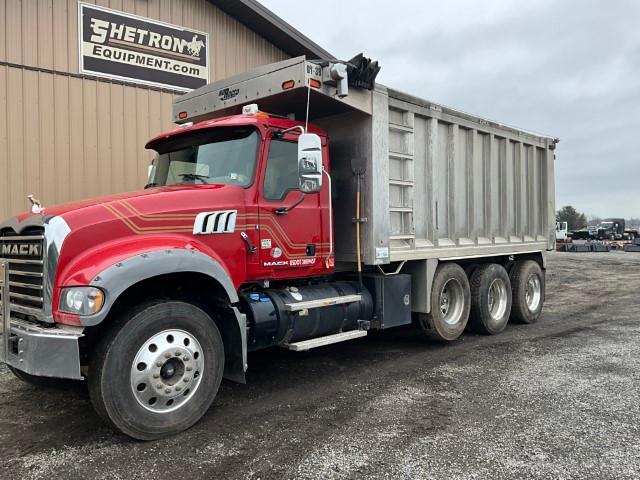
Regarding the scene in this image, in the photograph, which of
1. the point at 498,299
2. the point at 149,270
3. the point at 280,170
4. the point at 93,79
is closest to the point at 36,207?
the point at 149,270

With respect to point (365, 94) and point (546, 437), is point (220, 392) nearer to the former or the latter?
point (546, 437)

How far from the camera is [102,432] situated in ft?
13.6

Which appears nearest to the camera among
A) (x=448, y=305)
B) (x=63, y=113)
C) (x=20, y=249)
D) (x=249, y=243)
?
(x=20, y=249)

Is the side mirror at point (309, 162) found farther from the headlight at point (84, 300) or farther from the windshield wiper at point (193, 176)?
the headlight at point (84, 300)

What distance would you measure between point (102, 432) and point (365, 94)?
4.21m

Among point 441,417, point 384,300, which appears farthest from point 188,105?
point 441,417

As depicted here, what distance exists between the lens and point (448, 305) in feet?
24.8

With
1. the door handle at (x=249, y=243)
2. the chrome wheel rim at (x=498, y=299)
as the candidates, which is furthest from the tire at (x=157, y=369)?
the chrome wheel rim at (x=498, y=299)

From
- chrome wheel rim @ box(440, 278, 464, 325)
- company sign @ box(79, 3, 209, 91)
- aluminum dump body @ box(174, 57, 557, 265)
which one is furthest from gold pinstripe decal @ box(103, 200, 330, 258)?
company sign @ box(79, 3, 209, 91)

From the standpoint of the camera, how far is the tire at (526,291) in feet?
29.1

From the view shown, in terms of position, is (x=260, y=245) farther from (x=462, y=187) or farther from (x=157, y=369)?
(x=462, y=187)

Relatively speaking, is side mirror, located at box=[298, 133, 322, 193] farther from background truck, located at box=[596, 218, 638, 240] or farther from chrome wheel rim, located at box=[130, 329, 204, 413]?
background truck, located at box=[596, 218, 638, 240]

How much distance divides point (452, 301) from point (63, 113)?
677cm

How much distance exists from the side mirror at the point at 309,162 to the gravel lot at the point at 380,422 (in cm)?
200
